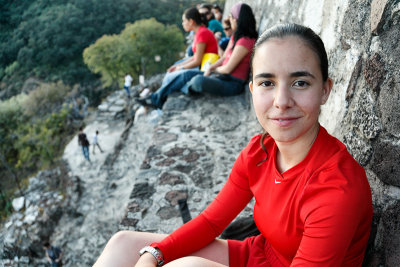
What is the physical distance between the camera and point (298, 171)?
111 cm

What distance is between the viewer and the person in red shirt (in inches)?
36.4

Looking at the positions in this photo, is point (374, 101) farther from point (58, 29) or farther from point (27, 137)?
point (58, 29)

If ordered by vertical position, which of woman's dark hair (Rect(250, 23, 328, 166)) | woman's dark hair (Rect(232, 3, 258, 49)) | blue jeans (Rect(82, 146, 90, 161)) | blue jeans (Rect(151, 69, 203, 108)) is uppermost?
woman's dark hair (Rect(232, 3, 258, 49))

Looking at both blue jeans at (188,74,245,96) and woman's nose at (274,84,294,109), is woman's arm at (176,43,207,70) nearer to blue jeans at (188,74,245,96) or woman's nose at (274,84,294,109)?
blue jeans at (188,74,245,96)

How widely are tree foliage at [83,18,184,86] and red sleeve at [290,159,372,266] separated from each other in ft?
82.2

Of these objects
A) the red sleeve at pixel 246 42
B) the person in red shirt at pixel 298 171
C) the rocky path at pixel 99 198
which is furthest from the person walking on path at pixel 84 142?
the person in red shirt at pixel 298 171

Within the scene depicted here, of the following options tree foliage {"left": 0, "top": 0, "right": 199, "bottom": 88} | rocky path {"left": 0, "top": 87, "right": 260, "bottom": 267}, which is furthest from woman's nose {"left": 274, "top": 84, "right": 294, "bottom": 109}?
tree foliage {"left": 0, "top": 0, "right": 199, "bottom": 88}

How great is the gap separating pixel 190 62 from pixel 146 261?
12.8 feet

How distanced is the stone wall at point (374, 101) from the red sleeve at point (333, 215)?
0.22m

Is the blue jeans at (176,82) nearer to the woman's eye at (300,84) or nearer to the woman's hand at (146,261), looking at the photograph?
the woman's hand at (146,261)

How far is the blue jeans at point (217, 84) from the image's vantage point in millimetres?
4031

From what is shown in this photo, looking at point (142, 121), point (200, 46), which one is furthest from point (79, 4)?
point (200, 46)

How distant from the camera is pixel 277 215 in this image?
115cm

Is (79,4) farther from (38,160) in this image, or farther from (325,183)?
(325,183)
